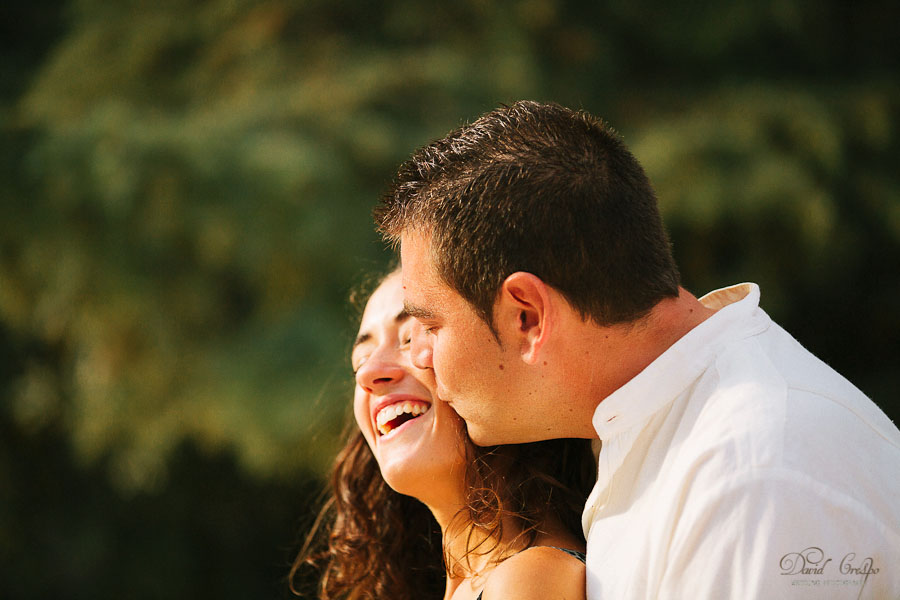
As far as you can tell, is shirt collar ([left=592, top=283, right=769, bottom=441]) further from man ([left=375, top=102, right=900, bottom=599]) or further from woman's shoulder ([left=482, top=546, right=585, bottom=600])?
woman's shoulder ([left=482, top=546, right=585, bottom=600])

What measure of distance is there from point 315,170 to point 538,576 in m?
2.56

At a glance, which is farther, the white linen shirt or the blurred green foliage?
the blurred green foliage

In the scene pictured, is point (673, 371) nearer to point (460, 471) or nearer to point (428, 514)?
point (460, 471)

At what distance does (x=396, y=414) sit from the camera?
2.11 metres

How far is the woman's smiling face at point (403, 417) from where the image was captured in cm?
204

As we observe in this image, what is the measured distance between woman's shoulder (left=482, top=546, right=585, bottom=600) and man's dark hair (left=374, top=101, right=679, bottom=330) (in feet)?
1.57

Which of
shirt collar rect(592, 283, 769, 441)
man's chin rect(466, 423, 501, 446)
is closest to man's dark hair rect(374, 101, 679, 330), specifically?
shirt collar rect(592, 283, 769, 441)

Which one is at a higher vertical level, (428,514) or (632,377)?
(632,377)

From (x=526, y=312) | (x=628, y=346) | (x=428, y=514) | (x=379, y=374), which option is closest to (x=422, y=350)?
(x=379, y=374)

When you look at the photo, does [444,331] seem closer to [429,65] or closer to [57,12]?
[429,65]

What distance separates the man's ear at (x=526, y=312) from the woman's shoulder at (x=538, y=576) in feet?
1.34

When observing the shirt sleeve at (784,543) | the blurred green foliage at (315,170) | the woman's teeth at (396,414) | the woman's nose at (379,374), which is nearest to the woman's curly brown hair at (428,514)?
the woman's teeth at (396,414)

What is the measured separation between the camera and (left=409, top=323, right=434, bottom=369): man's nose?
2018 mm

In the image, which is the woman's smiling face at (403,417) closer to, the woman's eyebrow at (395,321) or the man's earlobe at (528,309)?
the woman's eyebrow at (395,321)
